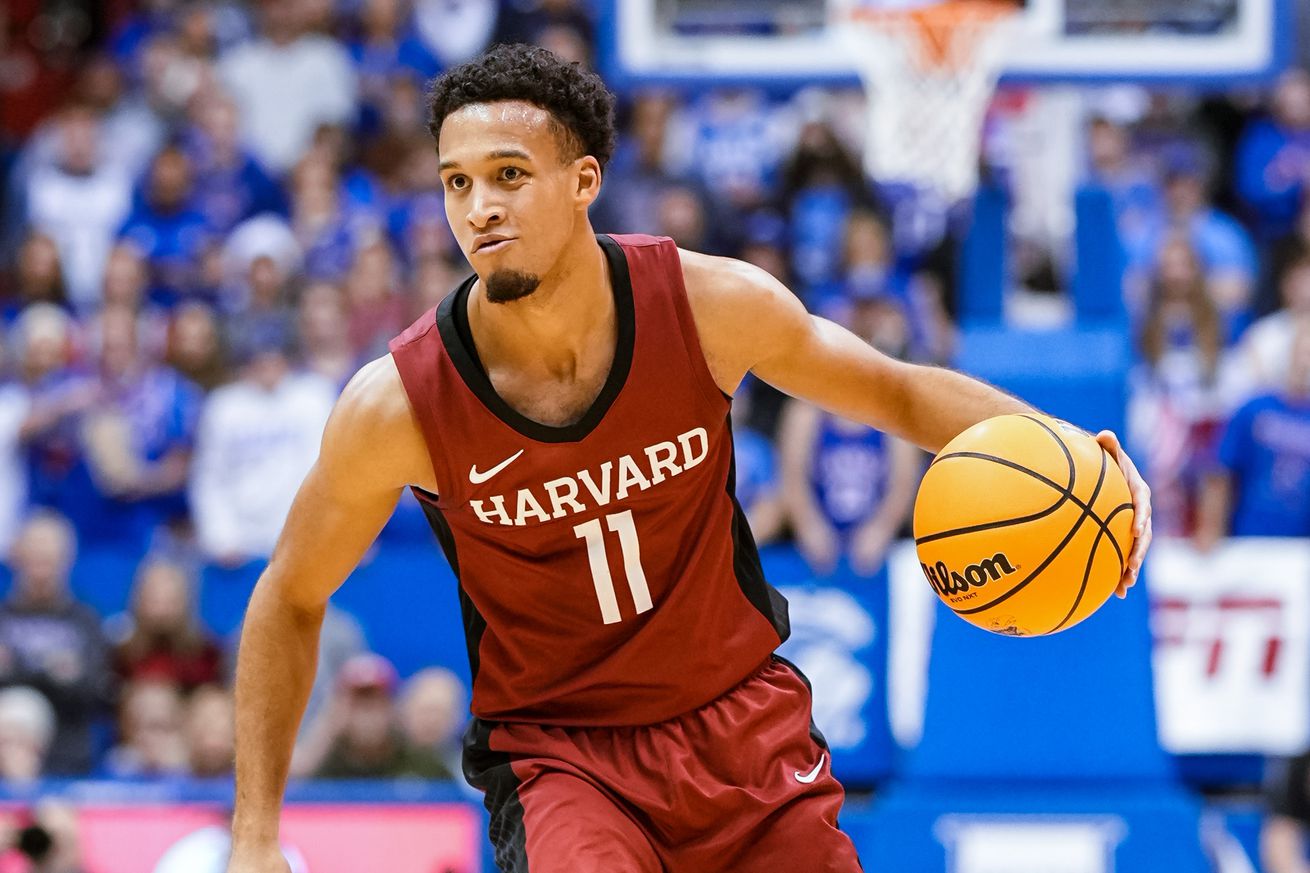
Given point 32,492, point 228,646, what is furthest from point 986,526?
point 32,492

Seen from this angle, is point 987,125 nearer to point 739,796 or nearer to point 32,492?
point 32,492

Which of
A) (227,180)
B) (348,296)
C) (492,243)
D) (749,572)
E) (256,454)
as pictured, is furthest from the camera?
(227,180)

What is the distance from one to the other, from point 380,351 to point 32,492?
2008 millimetres

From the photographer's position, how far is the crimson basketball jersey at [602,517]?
140 inches

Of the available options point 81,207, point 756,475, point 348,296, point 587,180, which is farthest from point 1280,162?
point 587,180

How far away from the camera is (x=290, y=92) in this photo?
11.7 m

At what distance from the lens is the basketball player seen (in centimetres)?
350

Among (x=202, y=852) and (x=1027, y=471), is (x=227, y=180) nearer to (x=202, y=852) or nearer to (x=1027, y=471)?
(x=202, y=852)

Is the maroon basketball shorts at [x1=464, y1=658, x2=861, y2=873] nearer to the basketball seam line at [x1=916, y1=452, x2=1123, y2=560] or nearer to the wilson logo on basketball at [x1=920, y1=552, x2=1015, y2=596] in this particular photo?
the wilson logo on basketball at [x1=920, y1=552, x2=1015, y2=596]

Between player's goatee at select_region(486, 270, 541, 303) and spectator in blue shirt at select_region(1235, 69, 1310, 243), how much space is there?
790 centimetres

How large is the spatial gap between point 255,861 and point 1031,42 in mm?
5109

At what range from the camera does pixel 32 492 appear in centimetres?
973

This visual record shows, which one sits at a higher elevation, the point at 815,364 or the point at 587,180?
the point at 587,180

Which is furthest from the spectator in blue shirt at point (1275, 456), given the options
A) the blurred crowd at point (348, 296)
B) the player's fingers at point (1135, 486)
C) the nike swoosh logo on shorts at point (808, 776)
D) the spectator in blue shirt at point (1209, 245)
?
the nike swoosh logo on shorts at point (808, 776)
